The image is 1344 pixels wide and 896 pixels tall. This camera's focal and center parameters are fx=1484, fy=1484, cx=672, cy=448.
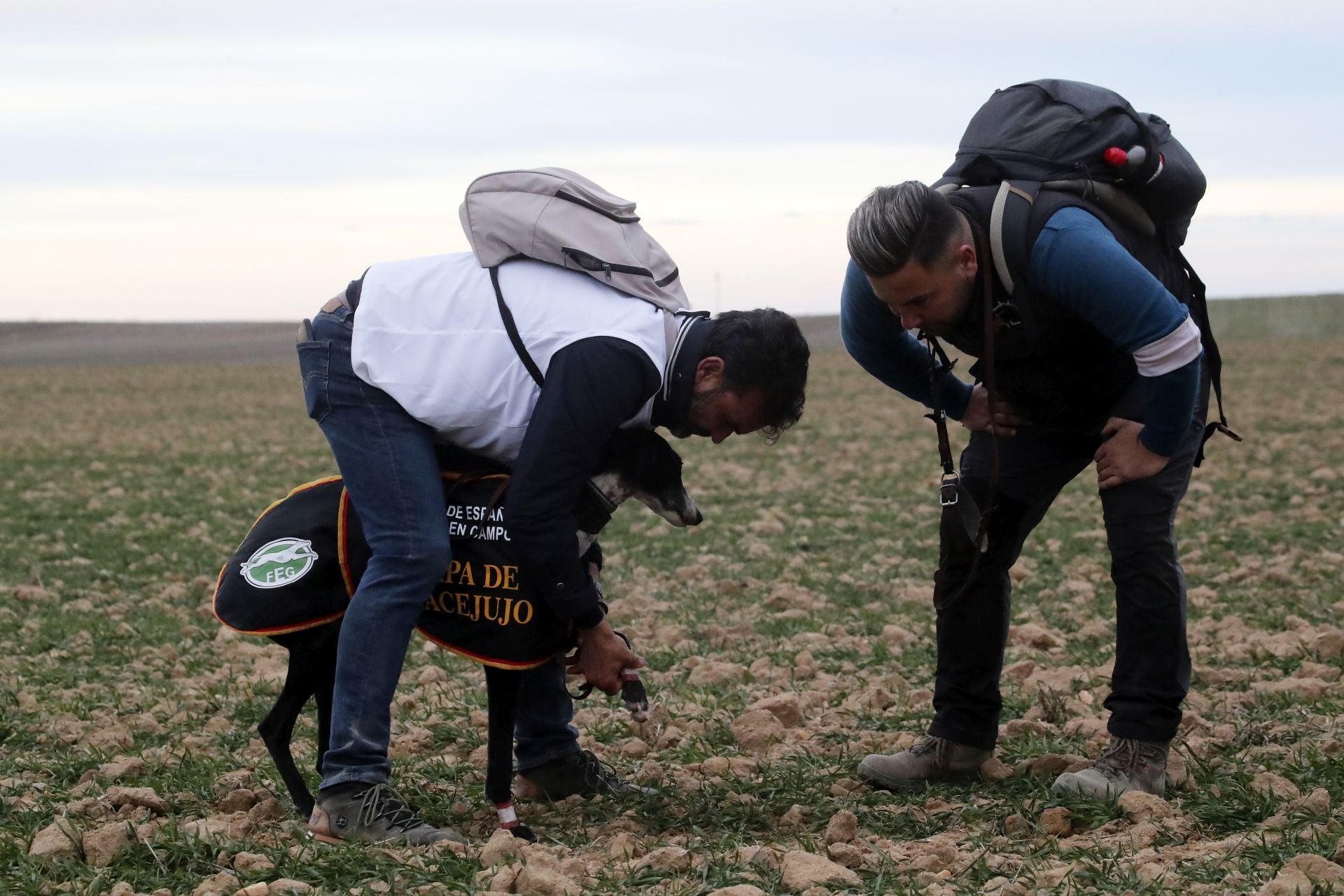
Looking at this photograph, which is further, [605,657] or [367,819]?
[605,657]

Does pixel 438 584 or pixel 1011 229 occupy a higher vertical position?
pixel 1011 229

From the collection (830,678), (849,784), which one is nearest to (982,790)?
(849,784)

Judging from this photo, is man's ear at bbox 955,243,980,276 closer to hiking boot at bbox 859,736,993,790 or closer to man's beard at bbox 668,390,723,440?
man's beard at bbox 668,390,723,440

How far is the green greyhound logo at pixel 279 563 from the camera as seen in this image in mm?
3945

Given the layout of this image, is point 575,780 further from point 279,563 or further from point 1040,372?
point 1040,372

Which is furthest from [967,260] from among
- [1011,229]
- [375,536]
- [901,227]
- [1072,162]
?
[375,536]

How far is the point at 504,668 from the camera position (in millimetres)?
3996

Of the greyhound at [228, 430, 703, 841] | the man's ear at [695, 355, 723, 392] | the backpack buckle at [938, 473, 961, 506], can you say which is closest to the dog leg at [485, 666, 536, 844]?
the greyhound at [228, 430, 703, 841]

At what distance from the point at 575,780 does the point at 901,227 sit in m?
1.94

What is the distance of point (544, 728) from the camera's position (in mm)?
4566

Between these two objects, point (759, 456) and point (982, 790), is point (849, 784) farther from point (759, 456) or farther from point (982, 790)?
point (759, 456)

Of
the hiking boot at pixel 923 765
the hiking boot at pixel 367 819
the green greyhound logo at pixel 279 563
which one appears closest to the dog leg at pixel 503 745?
the hiking boot at pixel 367 819

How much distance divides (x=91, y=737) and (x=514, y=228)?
8.81ft

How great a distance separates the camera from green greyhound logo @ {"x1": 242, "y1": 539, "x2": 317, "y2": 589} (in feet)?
12.9
